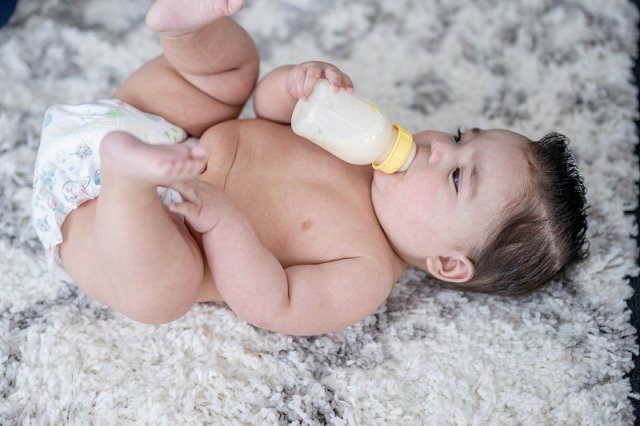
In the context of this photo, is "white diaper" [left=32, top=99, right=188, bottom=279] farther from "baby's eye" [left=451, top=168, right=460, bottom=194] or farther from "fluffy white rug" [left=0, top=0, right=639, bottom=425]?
"baby's eye" [left=451, top=168, right=460, bottom=194]

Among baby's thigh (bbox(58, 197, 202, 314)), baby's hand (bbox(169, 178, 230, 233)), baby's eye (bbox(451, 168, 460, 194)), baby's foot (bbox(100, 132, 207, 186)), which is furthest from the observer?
baby's eye (bbox(451, 168, 460, 194))

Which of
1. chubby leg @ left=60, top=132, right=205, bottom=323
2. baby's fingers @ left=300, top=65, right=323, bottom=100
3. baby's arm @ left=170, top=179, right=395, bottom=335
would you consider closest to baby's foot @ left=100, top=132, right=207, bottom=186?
chubby leg @ left=60, top=132, right=205, bottom=323

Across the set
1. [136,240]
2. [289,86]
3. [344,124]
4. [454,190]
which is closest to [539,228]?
[454,190]

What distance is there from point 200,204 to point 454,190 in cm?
49

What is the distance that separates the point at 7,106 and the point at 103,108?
48cm

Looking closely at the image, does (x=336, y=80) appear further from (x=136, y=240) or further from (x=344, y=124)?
(x=136, y=240)

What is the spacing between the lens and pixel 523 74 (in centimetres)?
189

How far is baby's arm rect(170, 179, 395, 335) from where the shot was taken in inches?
46.5

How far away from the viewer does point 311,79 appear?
1297mm

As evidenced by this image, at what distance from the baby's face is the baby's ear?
2cm

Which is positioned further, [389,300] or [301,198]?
[389,300]

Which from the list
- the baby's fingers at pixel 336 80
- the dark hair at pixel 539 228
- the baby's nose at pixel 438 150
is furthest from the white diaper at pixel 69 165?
the dark hair at pixel 539 228

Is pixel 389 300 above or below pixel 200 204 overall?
below

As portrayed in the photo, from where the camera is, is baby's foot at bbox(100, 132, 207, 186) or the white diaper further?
the white diaper
